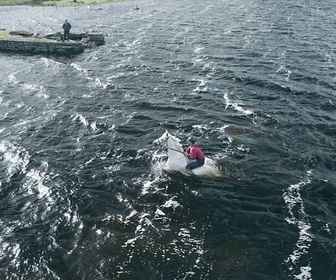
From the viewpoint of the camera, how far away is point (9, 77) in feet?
233

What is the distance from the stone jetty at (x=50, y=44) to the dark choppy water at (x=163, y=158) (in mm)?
3745

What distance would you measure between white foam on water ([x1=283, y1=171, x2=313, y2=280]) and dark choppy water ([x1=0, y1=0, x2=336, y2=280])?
100 millimetres

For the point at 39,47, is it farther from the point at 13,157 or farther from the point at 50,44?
the point at 13,157

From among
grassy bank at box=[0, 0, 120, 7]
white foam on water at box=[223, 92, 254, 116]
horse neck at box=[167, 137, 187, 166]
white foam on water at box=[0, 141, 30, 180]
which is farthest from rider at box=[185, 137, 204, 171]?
grassy bank at box=[0, 0, 120, 7]

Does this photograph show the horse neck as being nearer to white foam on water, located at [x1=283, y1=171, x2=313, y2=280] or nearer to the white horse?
the white horse

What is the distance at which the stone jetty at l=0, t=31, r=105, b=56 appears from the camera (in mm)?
84188

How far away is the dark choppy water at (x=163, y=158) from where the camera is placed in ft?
97.4

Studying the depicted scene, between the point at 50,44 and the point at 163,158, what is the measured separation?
180 feet

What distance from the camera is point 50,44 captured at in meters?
84.8

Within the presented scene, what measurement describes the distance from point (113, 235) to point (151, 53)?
53.5 m

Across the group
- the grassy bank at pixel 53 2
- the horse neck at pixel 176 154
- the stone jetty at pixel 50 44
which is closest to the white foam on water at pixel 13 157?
the horse neck at pixel 176 154

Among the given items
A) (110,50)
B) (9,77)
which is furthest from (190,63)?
(9,77)

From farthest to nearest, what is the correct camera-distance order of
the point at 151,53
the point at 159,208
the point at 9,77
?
the point at 151,53
the point at 9,77
the point at 159,208

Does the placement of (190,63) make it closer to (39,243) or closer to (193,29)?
(193,29)
